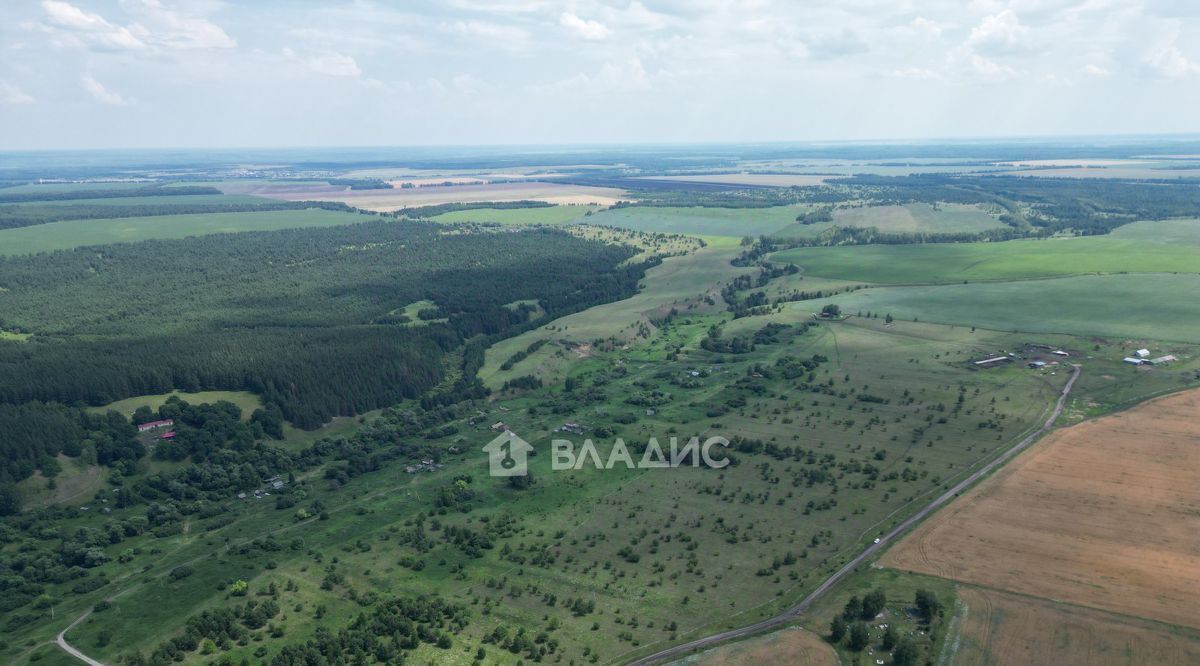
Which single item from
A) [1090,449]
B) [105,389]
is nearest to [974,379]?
[1090,449]

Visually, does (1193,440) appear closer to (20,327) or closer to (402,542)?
(402,542)

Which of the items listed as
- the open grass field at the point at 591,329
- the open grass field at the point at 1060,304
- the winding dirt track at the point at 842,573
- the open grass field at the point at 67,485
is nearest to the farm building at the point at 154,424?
the open grass field at the point at 67,485

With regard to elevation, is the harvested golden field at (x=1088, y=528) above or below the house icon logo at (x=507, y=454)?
above

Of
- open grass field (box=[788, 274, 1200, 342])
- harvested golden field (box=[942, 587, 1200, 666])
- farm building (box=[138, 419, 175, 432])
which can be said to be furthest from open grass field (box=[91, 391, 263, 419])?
open grass field (box=[788, 274, 1200, 342])

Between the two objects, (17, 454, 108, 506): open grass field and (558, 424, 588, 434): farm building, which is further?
(558, 424, 588, 434): farm building

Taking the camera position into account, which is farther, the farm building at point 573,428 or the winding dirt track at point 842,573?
the farm building at point 573,428

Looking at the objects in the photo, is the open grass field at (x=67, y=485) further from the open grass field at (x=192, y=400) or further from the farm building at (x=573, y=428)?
the farm building at (x=573, y=428)

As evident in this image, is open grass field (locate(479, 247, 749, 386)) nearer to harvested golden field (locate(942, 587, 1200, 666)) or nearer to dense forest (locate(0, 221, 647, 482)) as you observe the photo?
dense forest (locate(0, 221, 647, 482))
